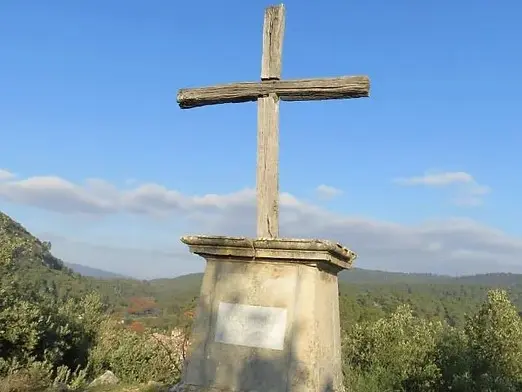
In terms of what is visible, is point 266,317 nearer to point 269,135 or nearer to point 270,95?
point 269,135

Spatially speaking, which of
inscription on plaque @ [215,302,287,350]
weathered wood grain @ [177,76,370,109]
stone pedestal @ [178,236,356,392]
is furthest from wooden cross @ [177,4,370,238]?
inscription on plaque @ [215,302,287,350]

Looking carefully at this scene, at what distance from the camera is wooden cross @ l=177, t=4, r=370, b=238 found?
4.62 m

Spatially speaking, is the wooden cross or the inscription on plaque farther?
the wooden cross

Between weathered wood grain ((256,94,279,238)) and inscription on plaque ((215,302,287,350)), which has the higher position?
weathered wood grain ((256,94,279,238))

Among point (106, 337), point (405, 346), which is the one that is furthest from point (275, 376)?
point (405, 346)

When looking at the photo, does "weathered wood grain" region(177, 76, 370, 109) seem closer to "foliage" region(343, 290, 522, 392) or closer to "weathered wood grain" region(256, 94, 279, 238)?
"weathered wood grain" region(256, 94, 279, 238)

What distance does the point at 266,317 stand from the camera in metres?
4.34

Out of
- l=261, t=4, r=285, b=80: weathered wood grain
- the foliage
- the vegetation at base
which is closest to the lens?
l=261, t=4, r=285, b=80: weathered wood grain

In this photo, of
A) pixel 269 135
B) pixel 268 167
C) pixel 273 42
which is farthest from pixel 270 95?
pixel 268 167

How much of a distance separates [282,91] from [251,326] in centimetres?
206

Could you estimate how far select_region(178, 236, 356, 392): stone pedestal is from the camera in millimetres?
4207

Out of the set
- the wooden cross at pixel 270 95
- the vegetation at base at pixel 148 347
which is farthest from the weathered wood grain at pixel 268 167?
the vegetation at base at pixel 148 347

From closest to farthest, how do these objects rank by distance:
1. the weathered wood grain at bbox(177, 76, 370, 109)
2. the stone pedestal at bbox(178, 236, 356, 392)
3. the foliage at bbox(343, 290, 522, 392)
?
the stone pedestal at bbox(178, 236, 356, 392)
the weathered wood grain at bbox(177, 76, 370, 109)
the foliage at bbox(343, 290, 522, 392)

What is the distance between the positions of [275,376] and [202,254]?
3.93ft
